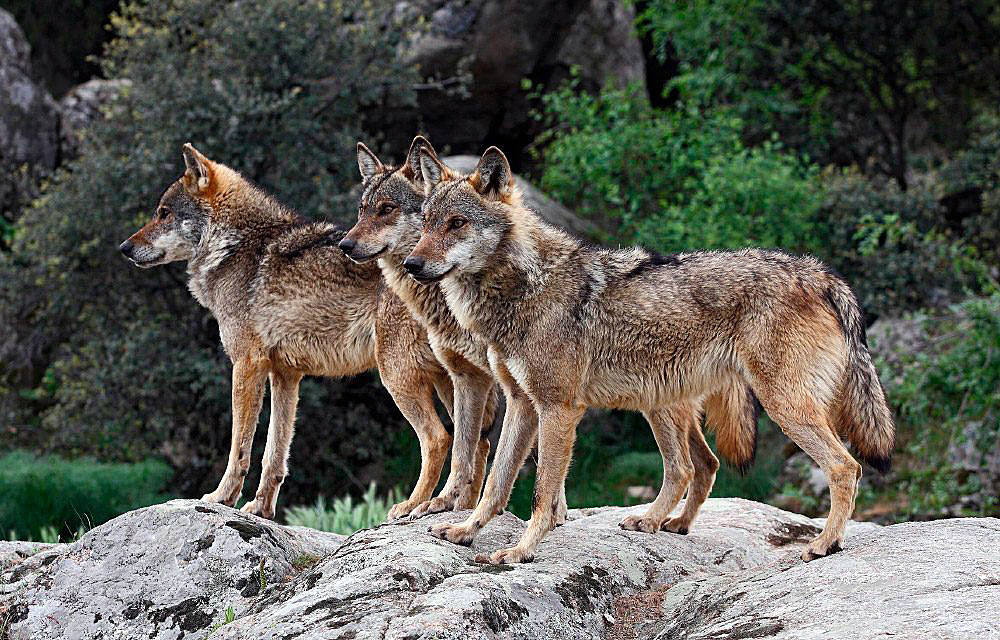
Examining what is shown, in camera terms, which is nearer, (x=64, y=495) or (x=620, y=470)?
(x=64, y=495)

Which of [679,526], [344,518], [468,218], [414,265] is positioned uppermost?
[468,218]

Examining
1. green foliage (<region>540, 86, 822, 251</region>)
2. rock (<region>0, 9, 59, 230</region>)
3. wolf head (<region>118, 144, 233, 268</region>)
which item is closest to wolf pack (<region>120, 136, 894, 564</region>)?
wolf head (<region>118, 144, 233, 268</region>)

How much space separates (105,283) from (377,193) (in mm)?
6688

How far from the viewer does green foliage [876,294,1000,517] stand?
10.4 m

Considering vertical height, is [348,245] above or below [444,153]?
below

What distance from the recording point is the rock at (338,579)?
5.14 metres

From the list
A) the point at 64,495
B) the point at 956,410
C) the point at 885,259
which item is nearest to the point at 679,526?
the point at 956,410

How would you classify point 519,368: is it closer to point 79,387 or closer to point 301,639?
point 301,639

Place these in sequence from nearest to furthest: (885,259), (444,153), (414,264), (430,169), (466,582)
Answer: (466,582), (414,264), (430,169), (444,153), (885,259)

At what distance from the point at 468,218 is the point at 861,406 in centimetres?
240

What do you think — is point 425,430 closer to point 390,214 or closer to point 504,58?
point 390,214

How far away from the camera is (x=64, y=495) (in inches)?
451

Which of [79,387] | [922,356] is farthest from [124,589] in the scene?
[922,356]

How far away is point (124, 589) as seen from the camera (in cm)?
612
